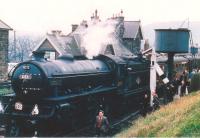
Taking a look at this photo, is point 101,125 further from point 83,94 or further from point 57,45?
point 57,45

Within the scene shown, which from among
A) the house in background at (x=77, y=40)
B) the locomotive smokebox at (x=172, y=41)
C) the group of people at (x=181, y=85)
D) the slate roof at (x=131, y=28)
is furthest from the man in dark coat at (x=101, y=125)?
the slate roof at (x=131, y=28)

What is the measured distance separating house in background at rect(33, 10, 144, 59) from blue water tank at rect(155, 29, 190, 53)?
13555 mm

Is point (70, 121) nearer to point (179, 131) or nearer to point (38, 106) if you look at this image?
point (38, 106)

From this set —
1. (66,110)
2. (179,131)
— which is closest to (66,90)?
(66,110)

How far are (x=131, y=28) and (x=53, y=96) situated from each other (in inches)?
1254

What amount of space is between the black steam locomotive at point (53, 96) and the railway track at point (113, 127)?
32 centimetres

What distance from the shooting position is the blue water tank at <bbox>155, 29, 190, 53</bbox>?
2009cm

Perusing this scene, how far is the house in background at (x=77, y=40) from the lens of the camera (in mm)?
37219

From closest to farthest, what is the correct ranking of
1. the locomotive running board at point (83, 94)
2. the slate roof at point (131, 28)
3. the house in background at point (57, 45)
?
the locomotive running board at point (83, 94), the house in background at point (57, 45), the slate roof at point (131, 28)

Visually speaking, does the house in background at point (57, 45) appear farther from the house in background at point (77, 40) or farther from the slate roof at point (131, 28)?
the slate roof at point (131, 28)

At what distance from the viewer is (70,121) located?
14.3 m

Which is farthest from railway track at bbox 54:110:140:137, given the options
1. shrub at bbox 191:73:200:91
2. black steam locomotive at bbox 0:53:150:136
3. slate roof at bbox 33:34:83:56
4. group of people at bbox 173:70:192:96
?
slate roof at bbox 33:34:83:56

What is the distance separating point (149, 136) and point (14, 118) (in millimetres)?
5290

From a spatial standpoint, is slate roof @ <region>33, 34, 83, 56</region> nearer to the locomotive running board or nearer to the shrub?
the shrub
